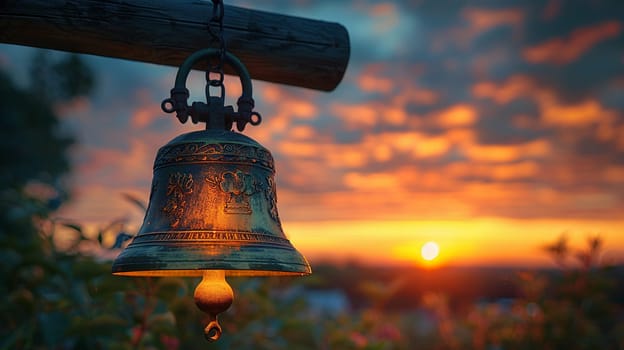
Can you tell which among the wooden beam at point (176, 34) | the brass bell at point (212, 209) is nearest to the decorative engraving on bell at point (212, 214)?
the brass bell at point (212, 209)

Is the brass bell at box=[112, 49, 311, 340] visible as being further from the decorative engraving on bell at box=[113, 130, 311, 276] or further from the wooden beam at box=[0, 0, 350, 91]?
the wooden beam at box=[0, 0, 350, 91]

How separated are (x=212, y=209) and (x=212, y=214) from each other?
0.06 ft

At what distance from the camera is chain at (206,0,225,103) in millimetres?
2199

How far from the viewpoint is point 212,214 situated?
2.16 m

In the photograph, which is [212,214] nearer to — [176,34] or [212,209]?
[212,209]

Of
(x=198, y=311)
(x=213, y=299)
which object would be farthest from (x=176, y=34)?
(x=198, y=311)

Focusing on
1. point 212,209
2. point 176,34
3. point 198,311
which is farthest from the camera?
point 198,311

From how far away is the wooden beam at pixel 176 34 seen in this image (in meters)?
2.33

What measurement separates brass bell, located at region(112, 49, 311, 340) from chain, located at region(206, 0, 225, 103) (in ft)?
0.09

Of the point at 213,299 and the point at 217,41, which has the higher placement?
A: the point at 217,41

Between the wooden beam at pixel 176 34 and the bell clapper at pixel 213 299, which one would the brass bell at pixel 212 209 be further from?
the wooden beam at pixel 176 34

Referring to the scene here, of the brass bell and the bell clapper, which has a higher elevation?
the brass bell


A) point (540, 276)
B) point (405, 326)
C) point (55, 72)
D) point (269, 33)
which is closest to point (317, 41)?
point (269, 33)

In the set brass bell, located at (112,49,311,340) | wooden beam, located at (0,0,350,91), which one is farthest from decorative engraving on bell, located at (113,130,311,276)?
wooden beam, located at (0,0,350,91)
